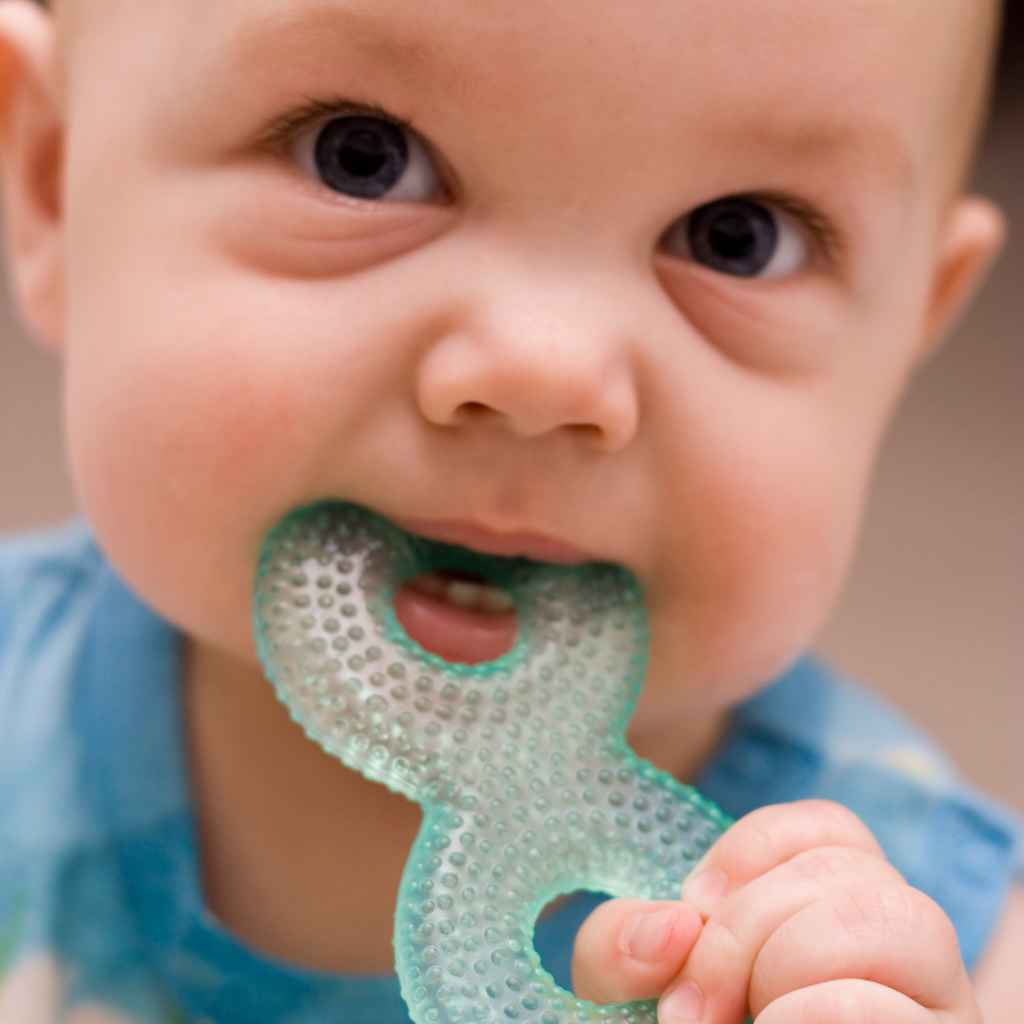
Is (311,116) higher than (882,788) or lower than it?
higher

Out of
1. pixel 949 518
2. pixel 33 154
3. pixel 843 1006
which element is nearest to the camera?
pixel 843 1006

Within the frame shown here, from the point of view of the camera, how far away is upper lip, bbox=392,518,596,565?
0.46m

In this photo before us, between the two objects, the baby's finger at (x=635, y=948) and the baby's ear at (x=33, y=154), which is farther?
the baby's ear at (x=33, y=154)

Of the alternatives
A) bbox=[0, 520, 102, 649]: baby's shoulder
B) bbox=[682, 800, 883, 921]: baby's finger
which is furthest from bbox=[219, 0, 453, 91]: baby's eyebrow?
bbox=[0, 520, 102, 649]: baby's shoulder

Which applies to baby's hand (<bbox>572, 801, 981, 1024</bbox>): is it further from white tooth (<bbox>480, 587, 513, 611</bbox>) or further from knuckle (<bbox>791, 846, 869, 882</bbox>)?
white tooth (<bbox>480, 587, 513, 611</bbox>)

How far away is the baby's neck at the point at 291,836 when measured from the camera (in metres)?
0.60

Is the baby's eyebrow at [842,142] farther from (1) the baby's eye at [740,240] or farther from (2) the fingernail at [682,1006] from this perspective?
(2) the fingernail at [682,1006]

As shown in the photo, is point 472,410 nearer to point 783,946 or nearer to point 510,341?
point 510,341

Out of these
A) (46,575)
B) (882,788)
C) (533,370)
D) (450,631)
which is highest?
(533,370)

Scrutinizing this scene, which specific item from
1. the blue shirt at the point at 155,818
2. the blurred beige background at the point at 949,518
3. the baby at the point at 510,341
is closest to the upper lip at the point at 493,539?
the baby at the point at 510,341

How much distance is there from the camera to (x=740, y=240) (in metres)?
0.49

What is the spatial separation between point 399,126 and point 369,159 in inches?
0.8

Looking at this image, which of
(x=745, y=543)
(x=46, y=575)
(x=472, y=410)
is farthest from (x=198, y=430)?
(x=46, y=575)

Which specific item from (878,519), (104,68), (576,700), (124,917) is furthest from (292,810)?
(878,519)
